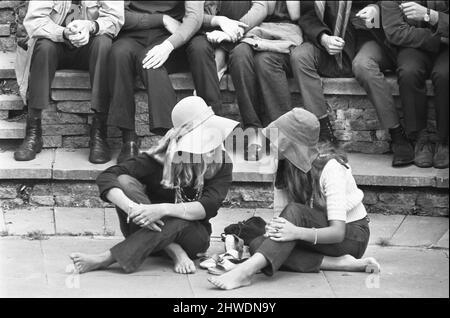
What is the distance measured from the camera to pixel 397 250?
5.56 metres

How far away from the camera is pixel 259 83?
6.43 m

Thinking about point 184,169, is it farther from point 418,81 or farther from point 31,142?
point 418,81

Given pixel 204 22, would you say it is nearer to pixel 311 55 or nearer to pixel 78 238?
pixel 311 55

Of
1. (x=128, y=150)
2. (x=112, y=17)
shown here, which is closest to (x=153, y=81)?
(x=128, y=150)

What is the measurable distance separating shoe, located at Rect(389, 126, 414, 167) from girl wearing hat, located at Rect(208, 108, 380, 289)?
114 centimetres

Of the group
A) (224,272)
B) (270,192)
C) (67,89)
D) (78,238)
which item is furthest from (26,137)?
(224,272)

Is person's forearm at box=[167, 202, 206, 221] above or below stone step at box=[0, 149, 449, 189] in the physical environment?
above

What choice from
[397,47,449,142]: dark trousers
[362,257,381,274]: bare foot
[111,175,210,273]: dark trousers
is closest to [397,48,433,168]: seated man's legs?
[397,47,449,142]: dark trousers

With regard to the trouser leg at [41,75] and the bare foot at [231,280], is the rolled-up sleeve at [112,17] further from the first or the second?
the bare foot at [231,280]

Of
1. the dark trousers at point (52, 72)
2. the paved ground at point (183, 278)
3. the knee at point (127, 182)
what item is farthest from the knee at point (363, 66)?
the knee at point (127, 182)

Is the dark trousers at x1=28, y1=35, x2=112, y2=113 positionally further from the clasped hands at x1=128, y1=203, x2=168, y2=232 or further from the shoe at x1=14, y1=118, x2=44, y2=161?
the clasped hands at x1=128, y1=203, x2=168, y2=232

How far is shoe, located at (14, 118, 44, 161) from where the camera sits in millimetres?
6316

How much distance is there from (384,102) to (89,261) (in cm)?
232
